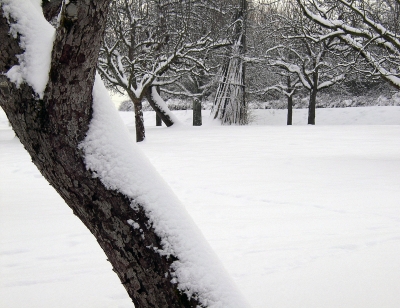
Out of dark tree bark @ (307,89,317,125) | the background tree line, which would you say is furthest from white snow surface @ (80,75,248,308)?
dark tree bark @ (307,89,317,125)

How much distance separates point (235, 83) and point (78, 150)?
16.1m

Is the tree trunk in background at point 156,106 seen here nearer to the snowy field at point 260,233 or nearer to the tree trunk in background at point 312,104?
the tree trunk in background at point 312,104

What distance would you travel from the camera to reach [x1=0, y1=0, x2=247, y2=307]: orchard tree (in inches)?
54.4

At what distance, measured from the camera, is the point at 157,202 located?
1.45 meters

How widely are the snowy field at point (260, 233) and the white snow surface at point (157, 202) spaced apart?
1203 mm

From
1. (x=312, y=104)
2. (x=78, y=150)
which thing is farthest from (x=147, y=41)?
(x=78, y=150)

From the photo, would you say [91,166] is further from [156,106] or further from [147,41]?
[156,106]

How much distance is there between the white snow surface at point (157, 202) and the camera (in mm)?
1379

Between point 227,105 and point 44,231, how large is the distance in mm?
14378

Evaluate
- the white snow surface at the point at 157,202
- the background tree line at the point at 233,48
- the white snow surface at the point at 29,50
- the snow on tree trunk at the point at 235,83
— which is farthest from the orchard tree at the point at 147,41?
the white snow surface at the point at 157,202

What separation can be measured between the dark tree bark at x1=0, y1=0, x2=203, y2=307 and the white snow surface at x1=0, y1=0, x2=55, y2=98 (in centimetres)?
2

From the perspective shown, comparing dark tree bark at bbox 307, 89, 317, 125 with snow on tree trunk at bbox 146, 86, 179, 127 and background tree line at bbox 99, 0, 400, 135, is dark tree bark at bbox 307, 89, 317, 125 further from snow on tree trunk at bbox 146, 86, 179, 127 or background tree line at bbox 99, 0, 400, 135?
snow on tree trunk at bbox 146, 86, 179, 127

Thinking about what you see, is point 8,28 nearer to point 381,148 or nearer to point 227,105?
point 381,148

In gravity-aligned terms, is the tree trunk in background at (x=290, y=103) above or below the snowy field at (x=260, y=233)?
above
